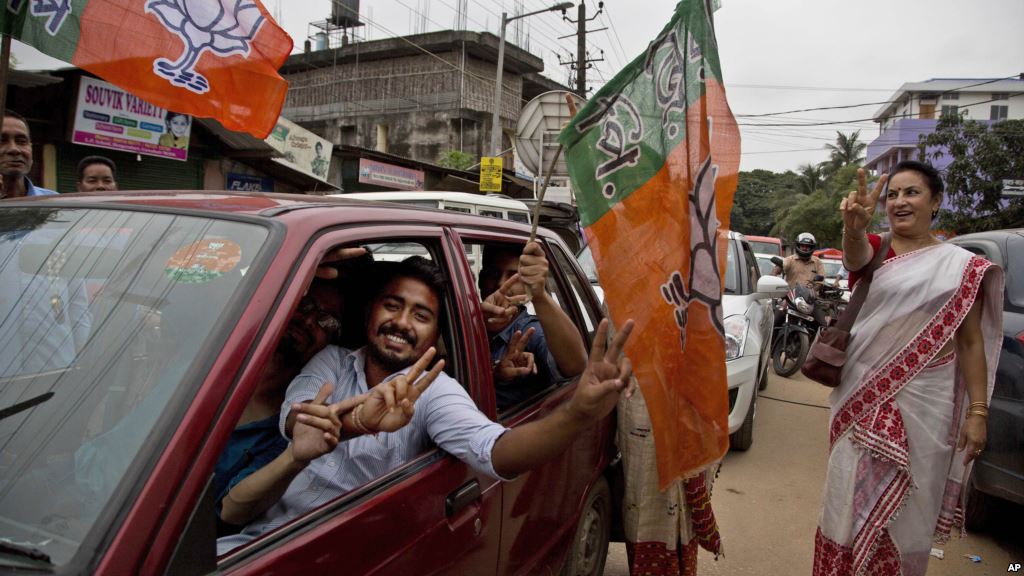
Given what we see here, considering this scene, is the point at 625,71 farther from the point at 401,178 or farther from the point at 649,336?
the point at 401,178

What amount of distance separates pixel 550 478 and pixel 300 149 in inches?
495

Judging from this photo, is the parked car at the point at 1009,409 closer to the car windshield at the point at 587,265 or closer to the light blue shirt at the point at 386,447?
the light blue shirt at the point at 386,447

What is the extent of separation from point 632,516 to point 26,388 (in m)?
2.31

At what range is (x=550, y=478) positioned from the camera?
2.21 metres

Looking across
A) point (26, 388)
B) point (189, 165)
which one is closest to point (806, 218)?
point (189, 165)

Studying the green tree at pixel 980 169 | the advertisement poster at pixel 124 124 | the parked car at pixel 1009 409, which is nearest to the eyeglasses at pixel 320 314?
the parked car at pixel 1009 409

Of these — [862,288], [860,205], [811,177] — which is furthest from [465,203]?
[811,177]

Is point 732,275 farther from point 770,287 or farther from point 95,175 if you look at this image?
point 95,175

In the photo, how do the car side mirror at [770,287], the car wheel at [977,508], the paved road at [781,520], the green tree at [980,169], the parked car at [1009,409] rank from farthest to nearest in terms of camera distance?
the green tree at [980,169], the car side mirror at [770,287], the car wheel at [977,508], the paved road at [781,520], the parked car at [1009,409]

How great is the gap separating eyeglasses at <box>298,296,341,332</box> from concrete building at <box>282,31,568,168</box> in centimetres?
2641

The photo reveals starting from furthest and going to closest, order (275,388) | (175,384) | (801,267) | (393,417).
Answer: (801,267) < (275,388) < (393,417) < (175,384)

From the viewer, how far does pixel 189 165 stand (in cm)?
1031

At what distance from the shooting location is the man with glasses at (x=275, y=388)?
1.71 m

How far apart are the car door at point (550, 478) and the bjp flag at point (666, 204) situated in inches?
13.7
